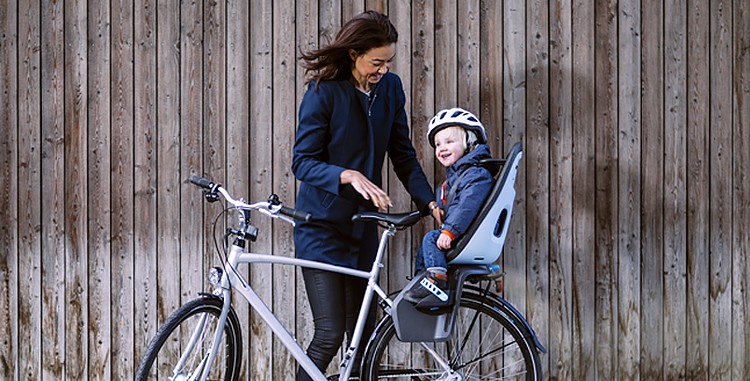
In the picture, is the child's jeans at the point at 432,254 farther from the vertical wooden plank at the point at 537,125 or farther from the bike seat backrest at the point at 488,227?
the vertical wooden plank at the point at 537,125

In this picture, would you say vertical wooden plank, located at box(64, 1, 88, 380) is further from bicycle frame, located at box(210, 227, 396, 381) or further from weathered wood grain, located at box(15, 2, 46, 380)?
bicycle frame, located at box(210, 227, 396, 381)

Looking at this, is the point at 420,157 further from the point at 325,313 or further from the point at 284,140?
the point at 325,313

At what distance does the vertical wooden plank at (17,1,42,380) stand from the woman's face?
198cm

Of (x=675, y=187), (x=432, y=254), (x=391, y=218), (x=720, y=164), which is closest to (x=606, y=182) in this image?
(x=675, y=187)

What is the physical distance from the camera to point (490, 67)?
4184mm

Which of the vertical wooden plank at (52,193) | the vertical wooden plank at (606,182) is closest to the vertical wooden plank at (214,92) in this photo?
the vertical wooden plank at (52,193)

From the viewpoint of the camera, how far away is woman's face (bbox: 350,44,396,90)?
3256 millimetres

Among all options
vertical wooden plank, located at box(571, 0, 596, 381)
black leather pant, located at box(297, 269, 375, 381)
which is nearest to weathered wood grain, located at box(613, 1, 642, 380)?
vertical wooden plank, located at box(571, 0, 596, 381)

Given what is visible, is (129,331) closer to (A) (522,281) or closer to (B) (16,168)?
(B) (16,168)

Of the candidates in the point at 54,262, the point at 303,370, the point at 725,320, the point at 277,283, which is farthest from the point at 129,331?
the point at 725,320

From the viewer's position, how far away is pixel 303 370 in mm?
3354

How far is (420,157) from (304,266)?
1.15m

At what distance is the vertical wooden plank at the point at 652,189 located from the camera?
4.22 metres

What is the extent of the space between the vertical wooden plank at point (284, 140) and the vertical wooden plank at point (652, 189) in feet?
6.17
